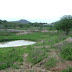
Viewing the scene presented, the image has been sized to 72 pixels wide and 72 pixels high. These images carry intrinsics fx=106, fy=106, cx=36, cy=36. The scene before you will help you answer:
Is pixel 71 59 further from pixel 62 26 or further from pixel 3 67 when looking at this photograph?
pixel 62 26

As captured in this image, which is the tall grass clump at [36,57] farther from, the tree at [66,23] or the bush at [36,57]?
the tree at [66,23]

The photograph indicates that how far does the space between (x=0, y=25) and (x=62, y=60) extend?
38.9 metres

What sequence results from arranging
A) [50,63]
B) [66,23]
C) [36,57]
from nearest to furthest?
[50,63], [36,57], [66,23]

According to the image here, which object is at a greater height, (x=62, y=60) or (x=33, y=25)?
(x=33, y=25)

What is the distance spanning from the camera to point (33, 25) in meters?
55.2

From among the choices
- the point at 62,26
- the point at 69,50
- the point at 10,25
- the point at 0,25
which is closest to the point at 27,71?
the point at 69,50

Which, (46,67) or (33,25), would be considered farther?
(33,25)

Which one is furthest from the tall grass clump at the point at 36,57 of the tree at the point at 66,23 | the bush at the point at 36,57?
the tree at the point at 66,23

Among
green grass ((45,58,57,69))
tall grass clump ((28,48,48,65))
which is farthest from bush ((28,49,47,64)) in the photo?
green grass ((45,58,57,69))

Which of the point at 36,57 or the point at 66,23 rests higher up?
the point at 66,23

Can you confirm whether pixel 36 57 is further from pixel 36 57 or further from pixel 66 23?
pixel 66 23

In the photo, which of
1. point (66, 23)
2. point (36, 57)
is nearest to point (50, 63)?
point (36, 57)

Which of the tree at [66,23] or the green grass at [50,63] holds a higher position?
the tree at [66,23]

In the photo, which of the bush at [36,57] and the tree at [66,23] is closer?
the bush at [36,57]
